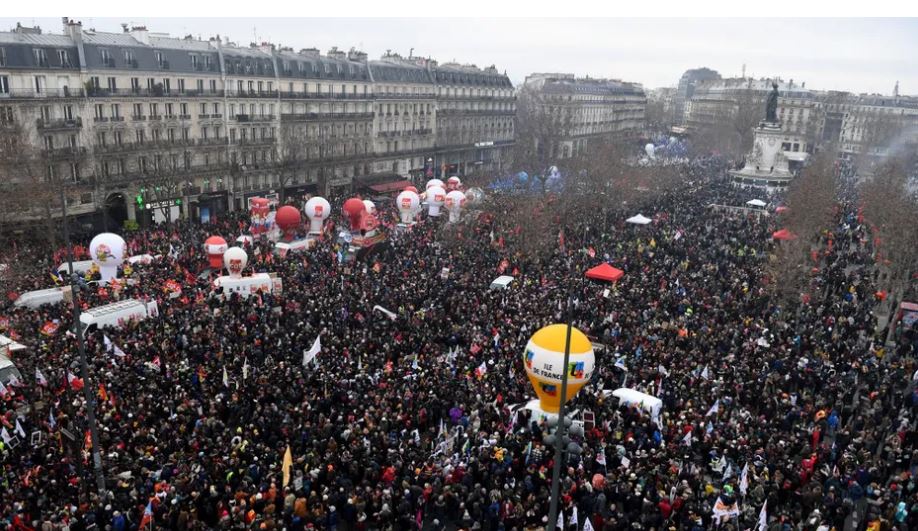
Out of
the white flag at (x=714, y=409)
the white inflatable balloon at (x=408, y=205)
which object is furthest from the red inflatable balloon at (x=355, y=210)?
the white flag at (x=714, y=409)

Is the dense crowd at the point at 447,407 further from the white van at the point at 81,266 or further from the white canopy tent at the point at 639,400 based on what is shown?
the white van at the point at 81,266

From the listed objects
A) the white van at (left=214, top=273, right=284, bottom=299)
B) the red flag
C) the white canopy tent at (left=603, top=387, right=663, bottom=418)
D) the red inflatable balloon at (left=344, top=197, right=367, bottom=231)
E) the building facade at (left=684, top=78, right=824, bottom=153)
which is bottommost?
the white canopy tent at (left=603, top=387, right=663, bottom=418)

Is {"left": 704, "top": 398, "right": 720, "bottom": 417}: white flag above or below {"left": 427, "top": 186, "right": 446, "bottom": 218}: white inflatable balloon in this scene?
below

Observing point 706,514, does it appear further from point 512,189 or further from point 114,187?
point 512,189

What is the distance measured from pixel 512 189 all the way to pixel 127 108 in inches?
1217

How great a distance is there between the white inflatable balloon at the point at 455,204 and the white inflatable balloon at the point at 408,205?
7.08ft

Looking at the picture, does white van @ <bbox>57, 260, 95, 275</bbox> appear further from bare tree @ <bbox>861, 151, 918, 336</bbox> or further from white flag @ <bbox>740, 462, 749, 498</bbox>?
bare tree @ <bbox>861, 151, 918, 336</bbox>

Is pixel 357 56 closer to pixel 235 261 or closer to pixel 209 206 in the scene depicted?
pixel 209 206

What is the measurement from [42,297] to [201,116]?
85.8ft

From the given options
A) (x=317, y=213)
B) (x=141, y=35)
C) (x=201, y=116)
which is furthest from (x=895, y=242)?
(x=141, y=35)

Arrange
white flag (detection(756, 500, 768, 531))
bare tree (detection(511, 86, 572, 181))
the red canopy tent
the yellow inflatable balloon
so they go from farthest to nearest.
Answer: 1. bare tree (detection(511, 86, 572, 181))
2. the red canopy tent
3. the yellow inflatable balloon
4. white flag (detection(756, 500, 768, 531))

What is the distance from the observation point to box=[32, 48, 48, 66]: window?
4019cm

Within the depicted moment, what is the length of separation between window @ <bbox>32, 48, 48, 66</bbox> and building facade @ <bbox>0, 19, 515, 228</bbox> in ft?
0.24

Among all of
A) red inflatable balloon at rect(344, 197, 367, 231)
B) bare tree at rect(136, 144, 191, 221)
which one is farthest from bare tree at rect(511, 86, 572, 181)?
bare tree at rect(136, 144, 191, 221)
